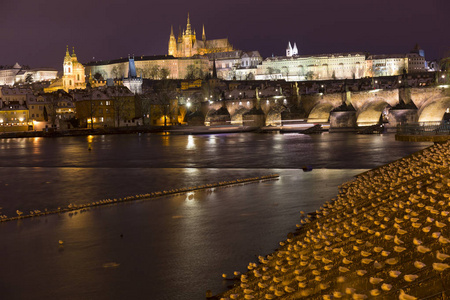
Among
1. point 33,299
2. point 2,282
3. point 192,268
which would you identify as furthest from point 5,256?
point 192,268

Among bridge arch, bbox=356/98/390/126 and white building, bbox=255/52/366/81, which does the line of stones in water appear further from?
white building, bbox=255/52/366/81

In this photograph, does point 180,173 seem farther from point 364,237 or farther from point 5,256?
point 364,237

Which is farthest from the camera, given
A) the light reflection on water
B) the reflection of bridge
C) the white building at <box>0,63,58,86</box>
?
the white building at <box>0,63,58,86</box>

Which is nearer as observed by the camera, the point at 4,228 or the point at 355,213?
the point at 355,213

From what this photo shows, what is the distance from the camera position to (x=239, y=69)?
18250cm

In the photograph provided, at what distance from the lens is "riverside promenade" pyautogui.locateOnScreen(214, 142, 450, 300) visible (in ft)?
17.6

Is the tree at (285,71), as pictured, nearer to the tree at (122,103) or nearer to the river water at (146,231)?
the tree at (122,103)

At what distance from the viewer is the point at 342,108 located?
6931 cm

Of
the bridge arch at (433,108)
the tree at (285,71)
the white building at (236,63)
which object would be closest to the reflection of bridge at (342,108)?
the bridge arch at (433,108)

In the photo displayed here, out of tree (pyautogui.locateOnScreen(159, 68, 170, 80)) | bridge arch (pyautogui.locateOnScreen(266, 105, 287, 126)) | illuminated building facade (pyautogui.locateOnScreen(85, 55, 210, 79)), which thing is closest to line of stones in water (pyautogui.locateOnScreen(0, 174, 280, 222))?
bridge arch (pyautogui.locateOnScreen(266, 105, 287, 126))

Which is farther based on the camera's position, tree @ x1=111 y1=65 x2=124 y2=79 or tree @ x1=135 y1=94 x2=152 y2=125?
tree @ x1=111 y1=65 x2=124 y2=79

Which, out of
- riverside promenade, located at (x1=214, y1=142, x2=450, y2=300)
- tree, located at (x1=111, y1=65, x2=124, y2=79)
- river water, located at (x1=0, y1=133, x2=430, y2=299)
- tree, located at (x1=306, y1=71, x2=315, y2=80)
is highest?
tree, located at (x1=111, y1=65, x2=124, y2=79)

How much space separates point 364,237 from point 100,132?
7007cm

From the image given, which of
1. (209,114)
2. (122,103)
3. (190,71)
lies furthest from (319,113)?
(190,71)
